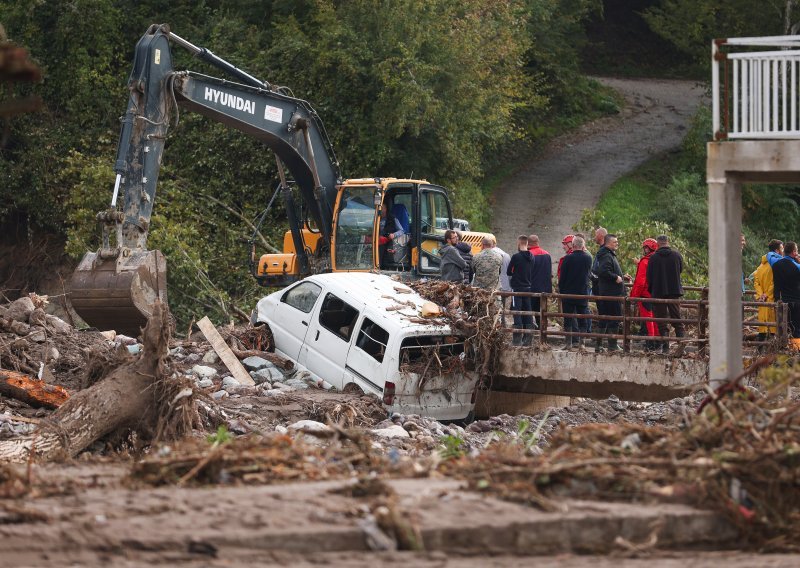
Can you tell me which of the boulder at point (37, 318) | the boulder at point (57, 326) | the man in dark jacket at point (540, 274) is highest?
the man in dark jacket at point (540, 274)

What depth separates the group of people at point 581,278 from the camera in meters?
17.1

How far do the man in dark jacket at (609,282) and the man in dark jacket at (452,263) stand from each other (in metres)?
2.01

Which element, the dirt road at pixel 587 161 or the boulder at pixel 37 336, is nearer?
the boulder at pixel 37 336

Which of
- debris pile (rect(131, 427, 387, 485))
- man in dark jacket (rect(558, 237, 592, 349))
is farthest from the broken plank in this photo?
debris pile (rect(131, 427, 387, 485))

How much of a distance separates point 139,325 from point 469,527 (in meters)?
9.57

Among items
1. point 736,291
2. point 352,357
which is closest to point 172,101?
point 352,357

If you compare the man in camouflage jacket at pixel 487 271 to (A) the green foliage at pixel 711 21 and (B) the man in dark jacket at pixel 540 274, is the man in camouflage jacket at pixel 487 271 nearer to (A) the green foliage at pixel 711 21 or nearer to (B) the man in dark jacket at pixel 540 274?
(B) the man in dark jacket at pixel 540 274

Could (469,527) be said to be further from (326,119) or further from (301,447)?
(326,119)

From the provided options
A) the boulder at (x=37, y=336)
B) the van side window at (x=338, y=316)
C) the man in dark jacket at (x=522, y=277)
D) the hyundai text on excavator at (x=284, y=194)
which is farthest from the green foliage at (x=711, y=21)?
the boulder at (x=37, y=336)

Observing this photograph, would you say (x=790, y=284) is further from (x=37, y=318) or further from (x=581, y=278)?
(x=37, y=318)

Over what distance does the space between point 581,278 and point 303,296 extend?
3.95 meters

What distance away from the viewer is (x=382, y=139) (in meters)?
29.4

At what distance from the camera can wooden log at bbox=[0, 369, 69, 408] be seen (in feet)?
47.3

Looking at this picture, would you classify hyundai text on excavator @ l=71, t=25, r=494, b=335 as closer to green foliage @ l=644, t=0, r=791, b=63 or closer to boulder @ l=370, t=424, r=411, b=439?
boulder @ l=370, t=424, r=411, b=439
